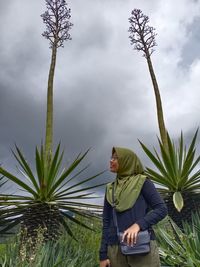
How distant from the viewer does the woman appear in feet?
8.42

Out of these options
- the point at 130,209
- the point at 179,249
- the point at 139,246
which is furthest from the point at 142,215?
the point at 179,249

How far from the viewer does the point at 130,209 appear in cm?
263

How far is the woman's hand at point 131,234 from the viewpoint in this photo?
248 cm

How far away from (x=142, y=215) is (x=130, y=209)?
0.26 ft

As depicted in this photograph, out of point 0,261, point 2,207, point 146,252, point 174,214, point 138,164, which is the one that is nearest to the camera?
point 146,252

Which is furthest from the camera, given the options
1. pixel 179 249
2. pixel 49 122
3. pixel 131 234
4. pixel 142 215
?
pixel 49 122

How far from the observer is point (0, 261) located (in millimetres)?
4789

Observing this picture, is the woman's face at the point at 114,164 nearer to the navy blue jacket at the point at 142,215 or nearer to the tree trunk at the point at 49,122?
the navy blue jacket at the point at 142,215

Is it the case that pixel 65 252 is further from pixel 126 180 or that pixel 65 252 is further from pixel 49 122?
pixel 126 180

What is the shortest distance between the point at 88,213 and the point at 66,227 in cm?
43

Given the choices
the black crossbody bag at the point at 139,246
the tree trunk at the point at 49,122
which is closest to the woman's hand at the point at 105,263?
the black crossbody bag at the point at 139,246

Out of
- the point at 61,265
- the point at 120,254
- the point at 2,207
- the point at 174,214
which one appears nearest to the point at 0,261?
the point at 61,265

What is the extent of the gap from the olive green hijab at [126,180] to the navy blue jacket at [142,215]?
4 cm

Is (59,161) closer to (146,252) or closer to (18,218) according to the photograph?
(18,218)
